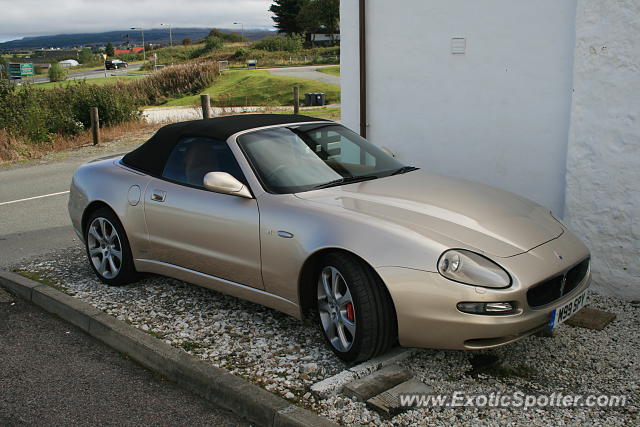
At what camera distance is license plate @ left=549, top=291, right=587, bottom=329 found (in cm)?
407

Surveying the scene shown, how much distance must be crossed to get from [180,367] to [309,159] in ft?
6.08

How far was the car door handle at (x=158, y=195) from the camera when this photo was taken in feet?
17.9

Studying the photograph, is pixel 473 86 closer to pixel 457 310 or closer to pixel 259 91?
pixel 457 310

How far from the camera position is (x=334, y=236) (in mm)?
4234

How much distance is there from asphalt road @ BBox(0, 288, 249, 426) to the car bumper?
1.17 m

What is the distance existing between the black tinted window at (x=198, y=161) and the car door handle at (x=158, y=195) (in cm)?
14

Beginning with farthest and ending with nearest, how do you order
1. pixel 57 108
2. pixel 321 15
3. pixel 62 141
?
pixel 321 15
pixel 57 108
pixel 62 141

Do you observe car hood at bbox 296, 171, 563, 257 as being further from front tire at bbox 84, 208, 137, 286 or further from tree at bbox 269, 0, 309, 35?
tree at bbox 269, 0, 309, 35

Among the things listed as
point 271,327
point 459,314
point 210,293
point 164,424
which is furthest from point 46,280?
point 459,314

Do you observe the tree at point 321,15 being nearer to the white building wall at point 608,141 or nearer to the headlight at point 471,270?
the white building wall at point 608,141

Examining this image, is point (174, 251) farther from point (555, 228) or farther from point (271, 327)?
point (555, 228)

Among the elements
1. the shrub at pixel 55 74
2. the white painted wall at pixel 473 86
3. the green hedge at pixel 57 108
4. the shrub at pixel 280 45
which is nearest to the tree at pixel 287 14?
the shrub at pixel 280 45

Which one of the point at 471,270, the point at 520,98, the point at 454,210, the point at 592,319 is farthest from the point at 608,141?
the point at 471,270

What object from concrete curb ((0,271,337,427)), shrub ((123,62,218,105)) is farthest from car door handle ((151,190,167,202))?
shrub ((123,62,218,105))
